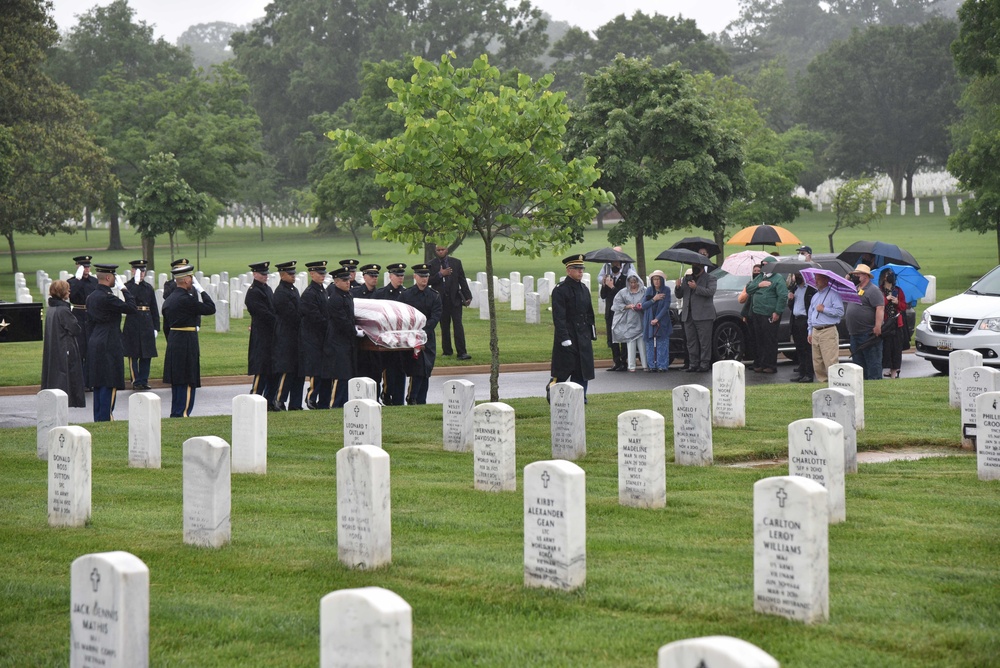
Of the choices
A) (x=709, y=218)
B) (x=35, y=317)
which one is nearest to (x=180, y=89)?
(x=709, y=218)

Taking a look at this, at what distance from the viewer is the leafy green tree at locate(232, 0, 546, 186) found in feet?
240

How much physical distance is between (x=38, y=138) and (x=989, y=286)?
34857 millimetres

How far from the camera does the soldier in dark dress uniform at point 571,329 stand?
1456 centimetres

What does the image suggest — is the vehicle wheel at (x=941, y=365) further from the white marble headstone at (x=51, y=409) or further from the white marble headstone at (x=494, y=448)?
the white marble headstone at (x=51, y=409)

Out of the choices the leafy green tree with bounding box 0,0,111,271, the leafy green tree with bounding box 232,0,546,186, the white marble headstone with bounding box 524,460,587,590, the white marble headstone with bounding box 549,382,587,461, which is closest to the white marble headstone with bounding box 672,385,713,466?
the white marble headstone with bounding box 549,382,587,461

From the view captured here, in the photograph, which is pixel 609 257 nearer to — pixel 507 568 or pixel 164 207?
pixel 507 568

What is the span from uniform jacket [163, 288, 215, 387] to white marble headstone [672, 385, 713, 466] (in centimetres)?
621

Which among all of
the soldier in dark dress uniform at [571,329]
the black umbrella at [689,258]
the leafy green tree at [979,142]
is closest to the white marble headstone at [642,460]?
the soldier in dark dress uniform at [571,329]

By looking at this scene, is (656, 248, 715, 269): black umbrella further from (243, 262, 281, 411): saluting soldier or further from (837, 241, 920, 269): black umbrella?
(243, 262, 281, 411): saluting soldier

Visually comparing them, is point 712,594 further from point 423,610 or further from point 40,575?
point 40,575

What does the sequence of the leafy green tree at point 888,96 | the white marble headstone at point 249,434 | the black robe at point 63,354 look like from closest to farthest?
the white marble headstone at point 249,434
the black robe at point 63,354
the leafy green tree at point 888,96

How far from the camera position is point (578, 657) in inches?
232

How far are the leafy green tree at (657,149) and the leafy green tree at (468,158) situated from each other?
1359 cm

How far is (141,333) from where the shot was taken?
1839cm
